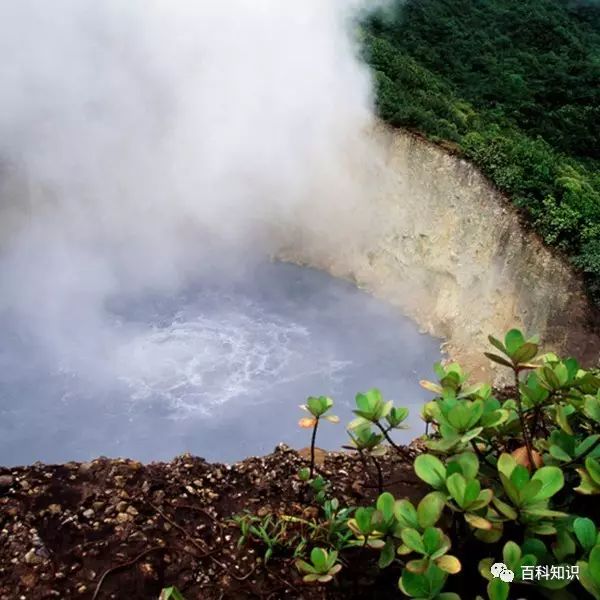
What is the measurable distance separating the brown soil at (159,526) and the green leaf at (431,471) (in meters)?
0.63

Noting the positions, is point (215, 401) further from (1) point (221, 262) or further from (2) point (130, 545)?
(2) point (130, 545)

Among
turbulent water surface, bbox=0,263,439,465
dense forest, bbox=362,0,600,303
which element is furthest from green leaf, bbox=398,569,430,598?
dense forest, bbox=362,0,600,303

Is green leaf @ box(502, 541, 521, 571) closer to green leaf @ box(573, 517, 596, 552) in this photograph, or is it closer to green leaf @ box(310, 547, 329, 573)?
green leaf @ box(573, 517, 596, 552)

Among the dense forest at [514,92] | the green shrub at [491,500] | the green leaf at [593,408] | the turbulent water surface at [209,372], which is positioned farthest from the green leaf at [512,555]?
the dense forest at [514,92]

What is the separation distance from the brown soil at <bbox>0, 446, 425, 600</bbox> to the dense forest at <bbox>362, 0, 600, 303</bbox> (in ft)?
24.7

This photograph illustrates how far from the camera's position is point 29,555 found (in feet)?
8.96

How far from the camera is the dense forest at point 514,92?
33.6 feet

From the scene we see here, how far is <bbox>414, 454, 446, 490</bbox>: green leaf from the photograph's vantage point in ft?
6.59

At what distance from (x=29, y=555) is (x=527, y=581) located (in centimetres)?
208

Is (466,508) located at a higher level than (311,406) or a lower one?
lower

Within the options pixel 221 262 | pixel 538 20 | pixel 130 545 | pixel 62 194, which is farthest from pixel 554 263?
pixel 538 20

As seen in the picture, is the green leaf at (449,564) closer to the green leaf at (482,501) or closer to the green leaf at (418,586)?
the green leaf at (418,586)

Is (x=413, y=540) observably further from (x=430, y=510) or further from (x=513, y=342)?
(x=513, y=342)

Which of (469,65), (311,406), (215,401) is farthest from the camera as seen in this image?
(469,65)
